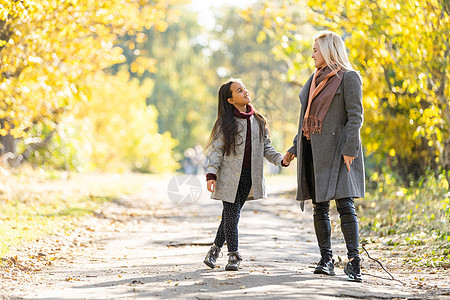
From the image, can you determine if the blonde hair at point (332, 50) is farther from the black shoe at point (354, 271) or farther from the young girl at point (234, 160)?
the black shoe at point (354, 271)

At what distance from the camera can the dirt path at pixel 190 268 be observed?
5238mm

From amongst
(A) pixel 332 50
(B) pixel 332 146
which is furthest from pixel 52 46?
(B) pixel 332 146

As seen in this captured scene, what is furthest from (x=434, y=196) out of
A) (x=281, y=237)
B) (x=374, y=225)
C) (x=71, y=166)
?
(x=71, y=166)

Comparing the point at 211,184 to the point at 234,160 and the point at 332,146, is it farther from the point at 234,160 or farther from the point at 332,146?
the point at 332,146

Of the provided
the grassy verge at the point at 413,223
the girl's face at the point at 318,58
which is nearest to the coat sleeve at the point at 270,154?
the girl's face at the point at 318,58

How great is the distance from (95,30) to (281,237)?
4.68 m

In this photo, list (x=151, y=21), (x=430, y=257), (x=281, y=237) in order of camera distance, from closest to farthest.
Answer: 1. (x=430, y=257)
2. (x=281, y=237)
3. (x=151, y=21)

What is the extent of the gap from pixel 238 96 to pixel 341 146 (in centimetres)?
115

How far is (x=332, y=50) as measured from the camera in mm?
6008

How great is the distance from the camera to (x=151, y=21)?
14398 mm

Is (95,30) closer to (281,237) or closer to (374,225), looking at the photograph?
(281,237)

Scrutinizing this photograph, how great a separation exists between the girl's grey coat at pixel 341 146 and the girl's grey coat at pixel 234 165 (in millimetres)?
582

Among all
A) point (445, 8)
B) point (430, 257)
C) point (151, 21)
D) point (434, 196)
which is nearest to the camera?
point (430, 257)

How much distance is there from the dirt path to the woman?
409 millimetres
